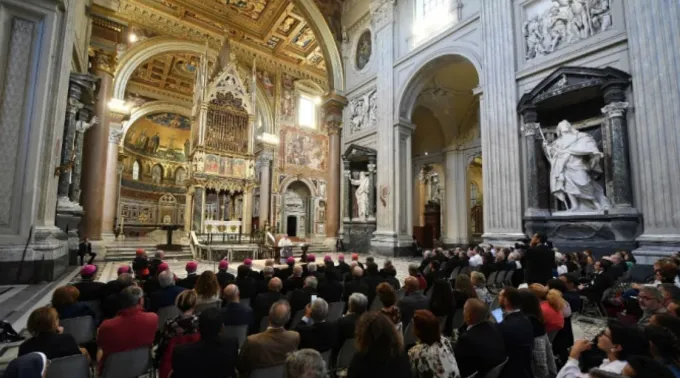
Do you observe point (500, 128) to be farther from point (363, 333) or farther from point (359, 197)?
point (363, 333)

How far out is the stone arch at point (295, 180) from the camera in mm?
19766

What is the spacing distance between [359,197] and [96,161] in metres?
9.14

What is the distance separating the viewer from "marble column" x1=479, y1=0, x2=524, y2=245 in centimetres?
826

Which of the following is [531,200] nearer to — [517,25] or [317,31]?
[517,25]

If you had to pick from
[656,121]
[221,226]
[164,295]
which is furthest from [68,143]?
[656,121]

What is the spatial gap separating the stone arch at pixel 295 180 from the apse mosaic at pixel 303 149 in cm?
81

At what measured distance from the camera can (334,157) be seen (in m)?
15.1

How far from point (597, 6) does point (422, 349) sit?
358 inches

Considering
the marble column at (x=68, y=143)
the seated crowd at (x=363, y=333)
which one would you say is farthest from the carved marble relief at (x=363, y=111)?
the seated crowd at (x=363, y=333)

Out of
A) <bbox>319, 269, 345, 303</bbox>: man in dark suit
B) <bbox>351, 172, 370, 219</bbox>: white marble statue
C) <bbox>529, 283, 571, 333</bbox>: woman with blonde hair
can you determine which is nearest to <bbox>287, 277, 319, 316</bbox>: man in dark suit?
<bbox>319, 269, 345, 303</bbox>: man in dark suit

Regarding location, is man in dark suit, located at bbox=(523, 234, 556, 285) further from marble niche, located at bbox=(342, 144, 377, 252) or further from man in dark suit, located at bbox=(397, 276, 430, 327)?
marble niche, located at bbox=(342, 144, 377, 252)

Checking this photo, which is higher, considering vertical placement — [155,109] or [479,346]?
[155,109]

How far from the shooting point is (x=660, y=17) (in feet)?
20.7

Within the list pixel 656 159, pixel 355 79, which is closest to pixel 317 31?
pixel 355 79
